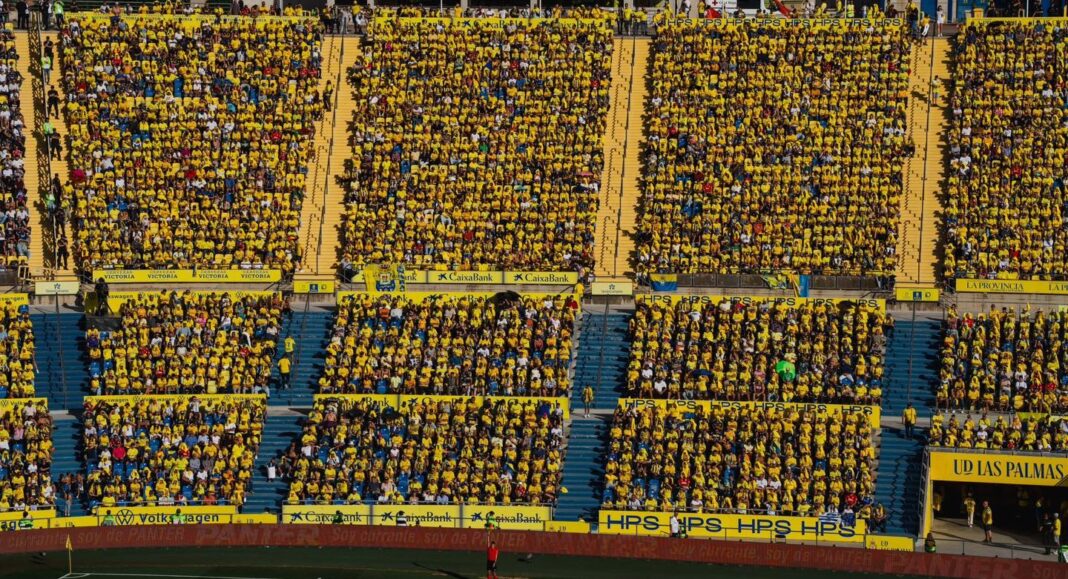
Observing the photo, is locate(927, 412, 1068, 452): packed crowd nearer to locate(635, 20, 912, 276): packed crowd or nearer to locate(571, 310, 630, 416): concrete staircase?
locate(635, 20, 912, 276): packed crowd

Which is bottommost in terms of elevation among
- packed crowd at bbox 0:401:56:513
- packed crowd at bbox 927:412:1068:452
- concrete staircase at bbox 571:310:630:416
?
packed crowd at bbox 0:401:56:513

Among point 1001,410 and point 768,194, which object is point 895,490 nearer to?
point 1001,410

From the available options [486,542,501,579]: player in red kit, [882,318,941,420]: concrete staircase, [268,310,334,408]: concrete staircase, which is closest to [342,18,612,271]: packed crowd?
[268,310,334,408]: concrete staircase

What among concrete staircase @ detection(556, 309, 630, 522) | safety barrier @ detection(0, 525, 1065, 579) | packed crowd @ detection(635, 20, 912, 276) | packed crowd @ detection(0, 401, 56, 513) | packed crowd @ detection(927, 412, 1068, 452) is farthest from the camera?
packed crowd @ detection(635, 20, 912, 276)

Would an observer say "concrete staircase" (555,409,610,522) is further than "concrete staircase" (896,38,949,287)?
No

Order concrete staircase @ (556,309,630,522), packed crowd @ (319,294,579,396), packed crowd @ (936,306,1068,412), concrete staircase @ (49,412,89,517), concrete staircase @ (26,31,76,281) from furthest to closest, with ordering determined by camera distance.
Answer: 1. concrete staircase @ (26,31,76,281)
2. packed crowd @ (319,294,579,396)
3. packed crowd @ (936,306,1068,412)
4. concrete staircase @ (49,412,89,517)
5. concrete staircase @ (556,309,630,522)

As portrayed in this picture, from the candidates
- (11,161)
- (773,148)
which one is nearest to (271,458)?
(11,161)

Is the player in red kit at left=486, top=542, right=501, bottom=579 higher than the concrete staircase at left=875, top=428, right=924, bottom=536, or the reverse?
the concrete staircase at left=875, top=428, right=924, bottom=536

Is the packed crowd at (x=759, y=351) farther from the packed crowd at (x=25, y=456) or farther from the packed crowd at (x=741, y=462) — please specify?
the packed crowd at (x=25, y=456)
